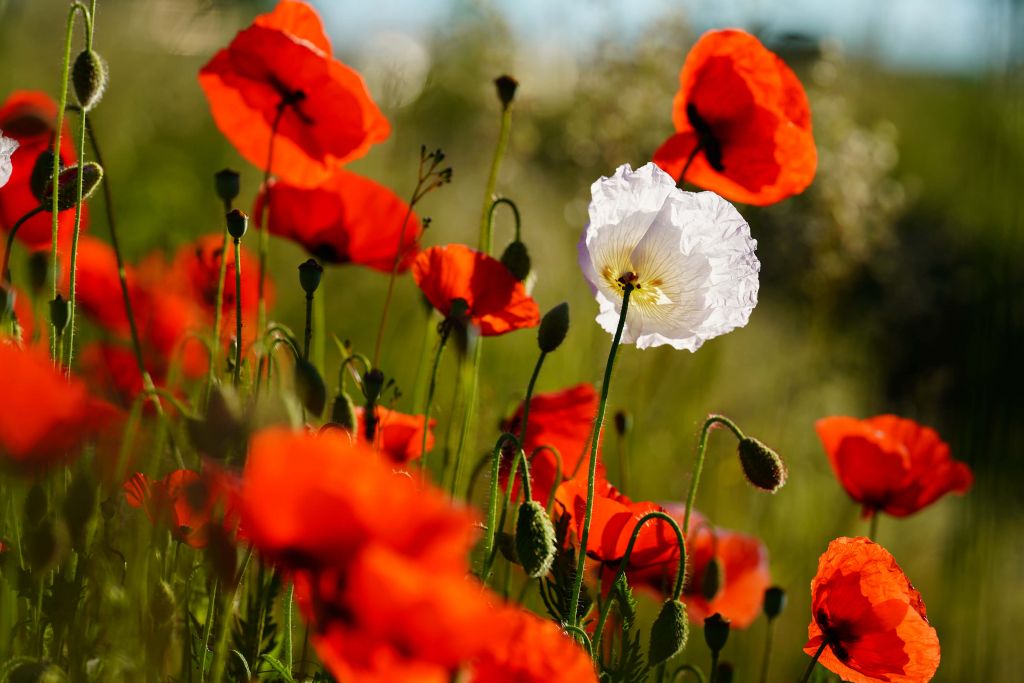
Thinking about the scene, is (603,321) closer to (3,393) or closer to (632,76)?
(3,393)

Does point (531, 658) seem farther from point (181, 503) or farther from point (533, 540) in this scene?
point (181, 503)

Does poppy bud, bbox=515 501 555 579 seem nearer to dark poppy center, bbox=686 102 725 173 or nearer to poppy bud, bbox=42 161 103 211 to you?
poppy bud, bbox=42 161 103 211

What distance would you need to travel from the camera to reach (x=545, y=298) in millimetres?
2521

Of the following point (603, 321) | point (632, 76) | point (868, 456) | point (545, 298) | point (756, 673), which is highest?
point (632, 76)

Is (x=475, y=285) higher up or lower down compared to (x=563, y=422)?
higher up

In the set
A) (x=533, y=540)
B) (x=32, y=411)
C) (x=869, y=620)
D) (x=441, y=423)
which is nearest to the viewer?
(x=32, y=411)

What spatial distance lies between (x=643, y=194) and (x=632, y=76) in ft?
3.88

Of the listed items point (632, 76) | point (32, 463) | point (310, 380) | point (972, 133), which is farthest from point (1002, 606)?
point (972, 133)

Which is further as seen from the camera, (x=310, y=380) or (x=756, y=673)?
(x=756, y=673)

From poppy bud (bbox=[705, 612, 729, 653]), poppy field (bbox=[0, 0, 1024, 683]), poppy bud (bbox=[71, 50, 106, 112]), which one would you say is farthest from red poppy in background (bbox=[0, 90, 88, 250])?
poppy bud (bbox=[705, 612, 729, 653])

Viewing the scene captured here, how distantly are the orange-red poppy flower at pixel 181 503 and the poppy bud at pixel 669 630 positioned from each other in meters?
0.26

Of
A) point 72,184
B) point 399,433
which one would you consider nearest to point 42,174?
point 72,184

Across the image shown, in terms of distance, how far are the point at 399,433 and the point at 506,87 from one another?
11.6 inches

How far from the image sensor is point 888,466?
3.27 feet
